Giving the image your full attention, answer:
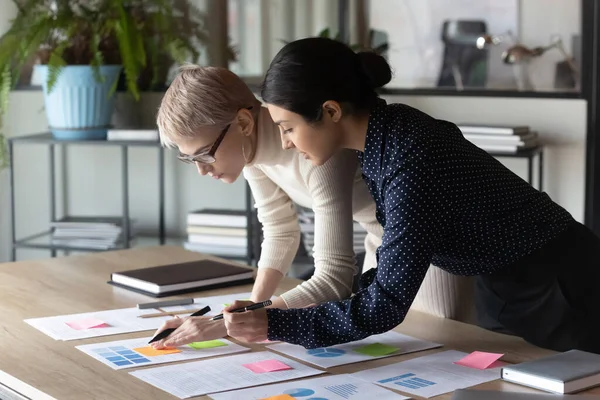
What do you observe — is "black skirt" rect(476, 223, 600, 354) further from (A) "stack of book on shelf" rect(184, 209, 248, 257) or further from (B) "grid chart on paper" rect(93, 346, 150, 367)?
(A) "stack of book on shelf" rect(184, 209, 248, 257)

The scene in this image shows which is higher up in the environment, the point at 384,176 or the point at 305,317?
the point at 384,176

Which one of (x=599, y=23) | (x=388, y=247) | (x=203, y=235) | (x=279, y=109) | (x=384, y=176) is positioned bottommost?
(x=203, y=235)

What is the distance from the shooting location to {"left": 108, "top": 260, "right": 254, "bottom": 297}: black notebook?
7.82 ft

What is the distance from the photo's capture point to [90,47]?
4.18 m

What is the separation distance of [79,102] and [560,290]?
8.96ft

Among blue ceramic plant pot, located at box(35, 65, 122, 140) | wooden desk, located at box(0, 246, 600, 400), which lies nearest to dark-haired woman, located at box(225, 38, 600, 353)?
wooden desk, located at box(0, 246, 600, 400)

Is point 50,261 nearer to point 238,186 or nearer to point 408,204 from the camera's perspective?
point 408,204

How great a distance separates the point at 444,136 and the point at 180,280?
0.89 m

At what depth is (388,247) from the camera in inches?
68.1

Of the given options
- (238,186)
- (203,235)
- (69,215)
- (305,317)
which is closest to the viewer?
(305,317)

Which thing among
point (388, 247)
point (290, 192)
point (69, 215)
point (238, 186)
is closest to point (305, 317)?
point (388, 247)

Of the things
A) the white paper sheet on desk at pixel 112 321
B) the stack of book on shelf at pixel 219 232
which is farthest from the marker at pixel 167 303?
the stack of book on shelf at pixel 219 232

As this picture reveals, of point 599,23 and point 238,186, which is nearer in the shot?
point 599,23

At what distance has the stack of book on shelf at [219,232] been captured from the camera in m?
4.07
